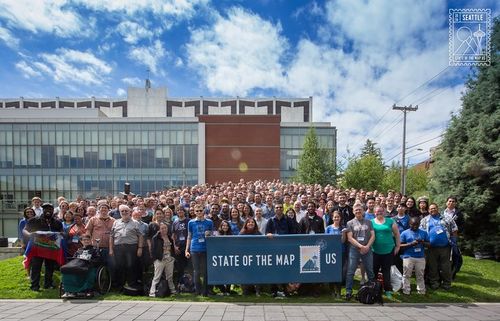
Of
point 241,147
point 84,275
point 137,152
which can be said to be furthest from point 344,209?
point 137,152

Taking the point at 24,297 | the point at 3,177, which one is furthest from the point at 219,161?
Answer: the point at 24,297

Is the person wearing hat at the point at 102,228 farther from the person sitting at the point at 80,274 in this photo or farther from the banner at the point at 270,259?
the banner at the point at 270,259

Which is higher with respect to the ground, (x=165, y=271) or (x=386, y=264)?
(x=386, y=264)

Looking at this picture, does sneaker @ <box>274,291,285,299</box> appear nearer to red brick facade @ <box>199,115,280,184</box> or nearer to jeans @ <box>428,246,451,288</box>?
jeans @ <box>428,246,451,288</box>

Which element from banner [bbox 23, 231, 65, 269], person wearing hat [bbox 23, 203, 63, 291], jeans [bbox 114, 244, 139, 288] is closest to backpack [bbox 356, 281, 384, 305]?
jeans [bbox 114, 244, 139, 288]

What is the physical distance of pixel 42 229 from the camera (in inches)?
285

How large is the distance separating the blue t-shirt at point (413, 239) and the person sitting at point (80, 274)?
275 inches

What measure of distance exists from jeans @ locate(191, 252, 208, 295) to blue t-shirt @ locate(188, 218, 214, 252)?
0.14 metres

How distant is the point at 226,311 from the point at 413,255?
435 centimetres

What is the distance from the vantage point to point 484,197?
10.7 m

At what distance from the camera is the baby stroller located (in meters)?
6.36

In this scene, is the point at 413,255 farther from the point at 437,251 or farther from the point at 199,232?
the point at 199,232

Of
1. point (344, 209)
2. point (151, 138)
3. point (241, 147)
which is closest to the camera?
point (344, 209)

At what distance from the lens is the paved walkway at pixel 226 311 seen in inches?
213
